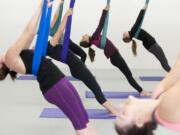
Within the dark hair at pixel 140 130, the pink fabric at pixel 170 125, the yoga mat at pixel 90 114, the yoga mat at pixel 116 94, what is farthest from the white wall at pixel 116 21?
the pink fabric at pixel 170 125

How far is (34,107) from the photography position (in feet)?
15.6

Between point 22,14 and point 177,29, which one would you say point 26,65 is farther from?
point 177,29

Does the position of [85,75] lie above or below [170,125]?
below

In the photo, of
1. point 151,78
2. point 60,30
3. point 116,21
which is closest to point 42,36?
point 60,30

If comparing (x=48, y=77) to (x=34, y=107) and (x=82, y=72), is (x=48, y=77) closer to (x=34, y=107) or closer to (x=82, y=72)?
(x=82, y=72)

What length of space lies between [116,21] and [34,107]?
9.90ft

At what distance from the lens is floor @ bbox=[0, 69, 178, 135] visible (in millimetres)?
3857

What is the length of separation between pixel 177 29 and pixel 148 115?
5.59m

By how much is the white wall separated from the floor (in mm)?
438

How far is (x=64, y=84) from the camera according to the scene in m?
2.95

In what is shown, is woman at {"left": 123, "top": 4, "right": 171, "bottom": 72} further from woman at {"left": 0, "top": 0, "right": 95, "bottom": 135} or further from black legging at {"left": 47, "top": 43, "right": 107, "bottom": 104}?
woman at {"left": 0, "top": 0, "right": 95, "bottom": 135}

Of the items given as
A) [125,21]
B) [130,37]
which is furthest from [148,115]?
[125,21]

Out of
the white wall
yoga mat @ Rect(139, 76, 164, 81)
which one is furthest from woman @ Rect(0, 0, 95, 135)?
the white wall

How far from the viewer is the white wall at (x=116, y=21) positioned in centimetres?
711
